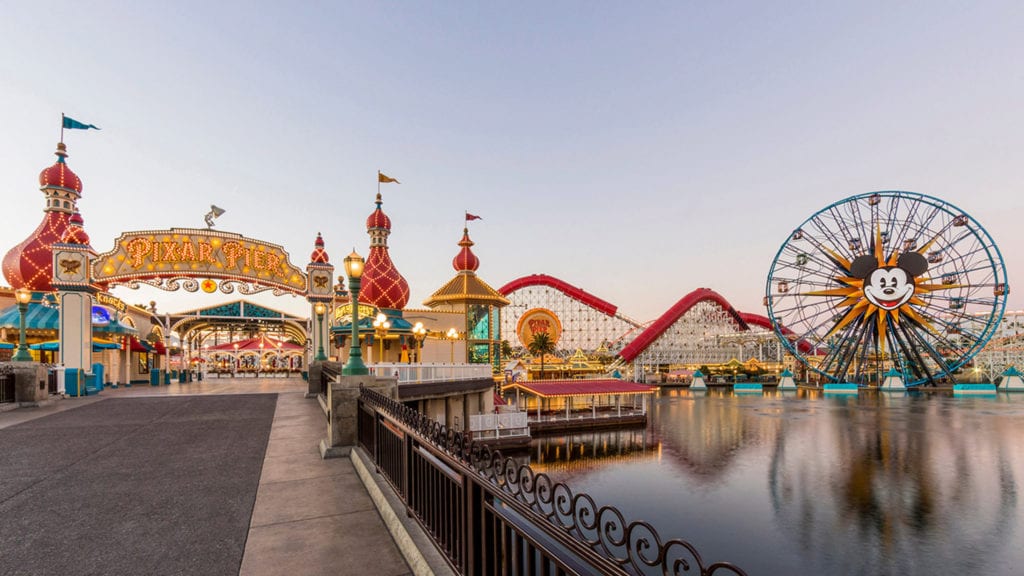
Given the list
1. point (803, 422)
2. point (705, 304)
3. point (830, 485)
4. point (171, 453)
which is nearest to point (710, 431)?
point (803, 422)

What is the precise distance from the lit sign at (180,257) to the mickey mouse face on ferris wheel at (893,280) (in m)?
61.8

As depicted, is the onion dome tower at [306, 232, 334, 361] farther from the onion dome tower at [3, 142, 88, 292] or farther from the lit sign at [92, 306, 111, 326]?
the onion dome tower at [3, 142, 88, 292]

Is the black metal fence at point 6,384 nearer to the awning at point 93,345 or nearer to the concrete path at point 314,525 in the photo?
the awning at point 93,345

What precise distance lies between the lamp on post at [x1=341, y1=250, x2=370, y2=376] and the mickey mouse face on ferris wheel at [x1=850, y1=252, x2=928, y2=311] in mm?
62949

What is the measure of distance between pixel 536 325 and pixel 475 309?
29476mm

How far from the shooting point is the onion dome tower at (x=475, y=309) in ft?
126

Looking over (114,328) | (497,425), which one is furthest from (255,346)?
(497,425)

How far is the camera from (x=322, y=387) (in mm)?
19328

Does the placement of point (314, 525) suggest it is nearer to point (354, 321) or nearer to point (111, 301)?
point (354, 321)

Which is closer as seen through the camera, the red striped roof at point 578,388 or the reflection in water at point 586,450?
the reflection in water at point 586,450

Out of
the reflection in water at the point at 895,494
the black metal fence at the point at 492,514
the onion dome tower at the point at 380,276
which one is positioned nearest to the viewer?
the black metal fence at the point at 492,514

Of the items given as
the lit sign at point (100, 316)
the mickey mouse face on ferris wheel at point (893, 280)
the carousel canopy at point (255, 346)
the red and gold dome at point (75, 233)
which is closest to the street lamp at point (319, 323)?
the red and gold dome at point (75, 233)

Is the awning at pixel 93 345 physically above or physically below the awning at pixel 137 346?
above

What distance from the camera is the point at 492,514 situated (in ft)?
10.8
